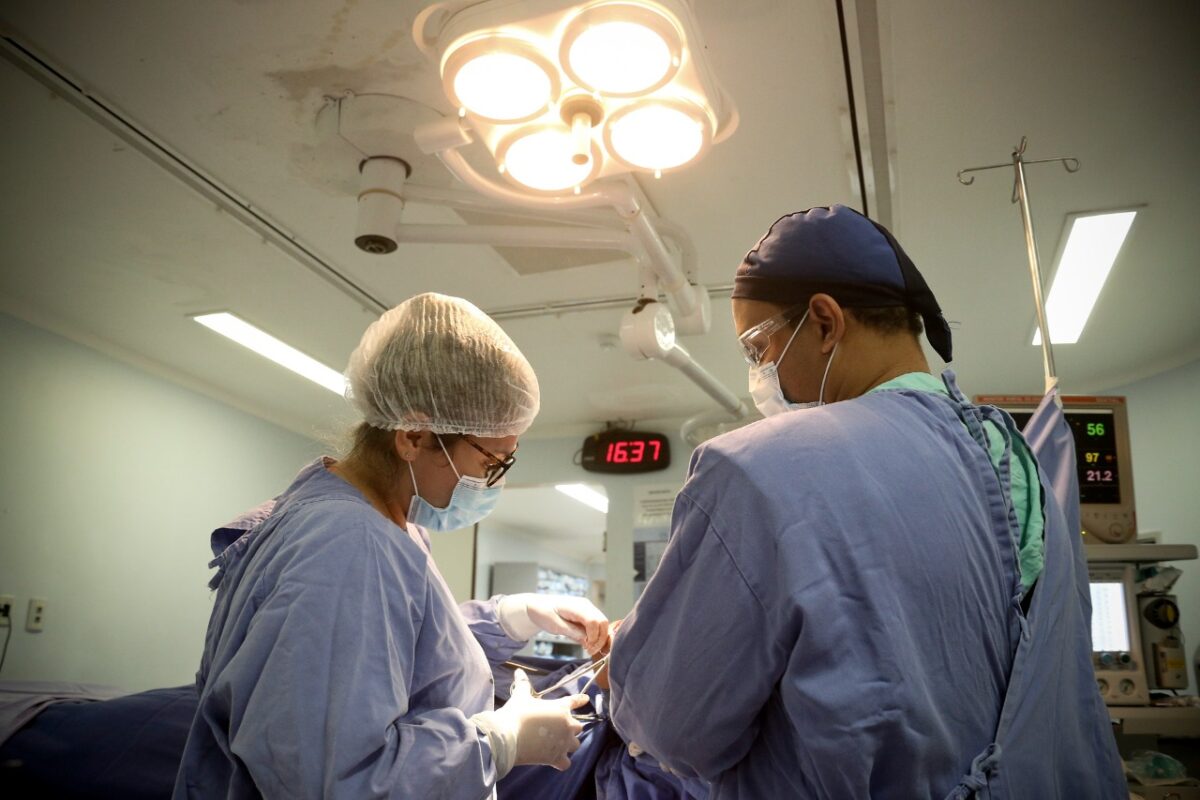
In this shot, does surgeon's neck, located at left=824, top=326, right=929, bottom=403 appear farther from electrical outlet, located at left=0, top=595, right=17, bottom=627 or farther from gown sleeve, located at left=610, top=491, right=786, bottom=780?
electrical outlet, located at left=0, top=595, right=17, bottom=627

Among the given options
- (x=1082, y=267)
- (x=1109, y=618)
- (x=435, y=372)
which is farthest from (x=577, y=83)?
(x=1082, y=267)

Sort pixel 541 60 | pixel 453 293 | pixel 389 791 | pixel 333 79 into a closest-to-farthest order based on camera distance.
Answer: pixel 389 791, pixel 541 60, pixel 333 79, pixel 453 293

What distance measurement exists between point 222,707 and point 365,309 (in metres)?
2.78

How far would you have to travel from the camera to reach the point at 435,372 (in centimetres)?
154

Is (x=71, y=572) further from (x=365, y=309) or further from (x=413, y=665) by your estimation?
(x=413, y=665)

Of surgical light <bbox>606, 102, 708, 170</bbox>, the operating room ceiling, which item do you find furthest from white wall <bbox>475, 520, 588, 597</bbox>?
surgical light <bbox>606, 102, 708, 170</bbox>

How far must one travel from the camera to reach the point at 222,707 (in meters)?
1.18

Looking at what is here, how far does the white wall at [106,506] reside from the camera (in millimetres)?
3869

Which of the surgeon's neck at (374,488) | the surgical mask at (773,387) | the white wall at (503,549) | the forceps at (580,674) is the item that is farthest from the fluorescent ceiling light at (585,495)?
the surgical mask at (773,387)

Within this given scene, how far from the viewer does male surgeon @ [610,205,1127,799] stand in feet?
2.83

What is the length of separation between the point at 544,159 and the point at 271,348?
2838mm

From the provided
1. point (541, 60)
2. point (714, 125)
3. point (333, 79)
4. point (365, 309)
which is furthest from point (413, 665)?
point (365, 309)

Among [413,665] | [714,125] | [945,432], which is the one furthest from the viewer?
[714,125]

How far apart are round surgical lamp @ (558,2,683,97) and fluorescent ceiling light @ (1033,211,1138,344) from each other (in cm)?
201
